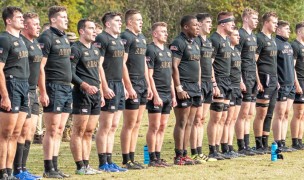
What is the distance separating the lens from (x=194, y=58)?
18.8 m

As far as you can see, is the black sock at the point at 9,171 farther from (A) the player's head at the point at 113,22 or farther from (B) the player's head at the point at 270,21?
(B) the player's head at the point at 270,21

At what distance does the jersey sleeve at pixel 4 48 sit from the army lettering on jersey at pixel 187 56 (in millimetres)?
4125

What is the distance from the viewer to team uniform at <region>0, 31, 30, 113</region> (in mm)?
15469

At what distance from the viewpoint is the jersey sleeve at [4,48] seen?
15.4 m

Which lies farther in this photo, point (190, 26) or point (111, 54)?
point (190, 26)

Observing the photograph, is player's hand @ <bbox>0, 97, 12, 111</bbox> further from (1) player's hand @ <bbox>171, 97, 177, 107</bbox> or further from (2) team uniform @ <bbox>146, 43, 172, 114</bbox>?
(1) player's hand @ <bbox>171, 97, 177, 107</bbox>

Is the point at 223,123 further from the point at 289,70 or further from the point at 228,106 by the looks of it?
the point at 289,70

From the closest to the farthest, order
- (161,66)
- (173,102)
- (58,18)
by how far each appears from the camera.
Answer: (58,18)
(161,66)
(173,102)

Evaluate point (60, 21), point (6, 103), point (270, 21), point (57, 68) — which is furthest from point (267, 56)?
point (6, 103)

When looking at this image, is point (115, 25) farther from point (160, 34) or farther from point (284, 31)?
point (284, 31)

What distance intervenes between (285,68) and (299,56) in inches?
29.9

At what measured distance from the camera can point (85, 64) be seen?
17.0 meters

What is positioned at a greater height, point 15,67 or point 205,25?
point 205,25

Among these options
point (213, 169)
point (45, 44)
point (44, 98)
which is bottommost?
point (213, 169)
